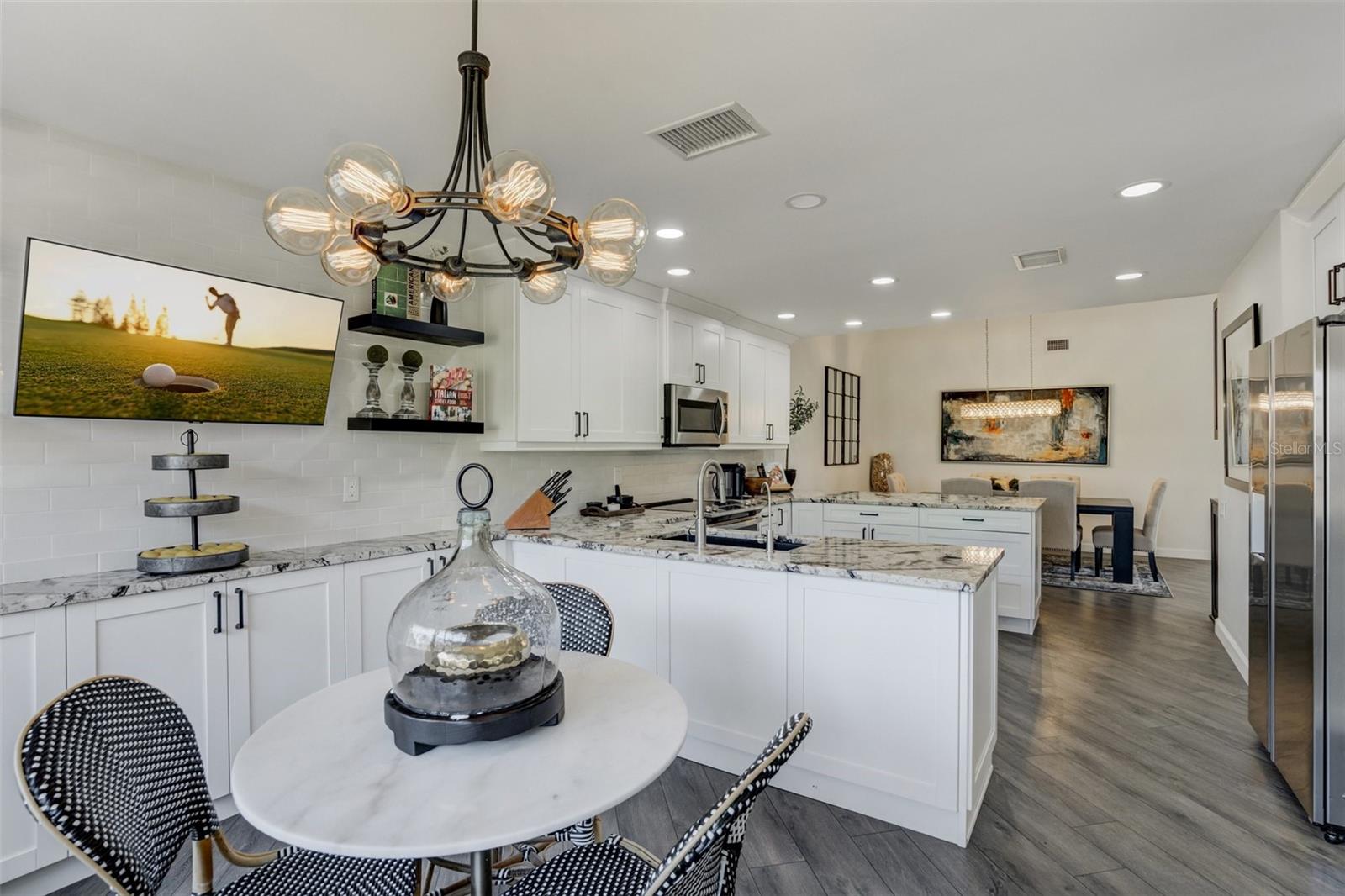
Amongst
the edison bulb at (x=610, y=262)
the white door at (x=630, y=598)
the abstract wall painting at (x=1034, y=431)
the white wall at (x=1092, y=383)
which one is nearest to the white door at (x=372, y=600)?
the white door at (x=630, y=598)

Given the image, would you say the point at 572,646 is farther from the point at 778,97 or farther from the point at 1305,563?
the point at 1305,563

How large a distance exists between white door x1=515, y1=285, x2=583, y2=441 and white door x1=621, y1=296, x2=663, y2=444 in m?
0.48

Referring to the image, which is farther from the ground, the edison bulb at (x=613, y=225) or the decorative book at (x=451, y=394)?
the edison bulb at (x=613, y=225)

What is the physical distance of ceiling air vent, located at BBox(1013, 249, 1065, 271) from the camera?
144 inches

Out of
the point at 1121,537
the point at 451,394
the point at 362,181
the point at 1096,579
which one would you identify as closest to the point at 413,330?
the point at 451,394

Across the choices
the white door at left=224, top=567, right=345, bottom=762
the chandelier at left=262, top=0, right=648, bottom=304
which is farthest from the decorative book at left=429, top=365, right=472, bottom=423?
the chandelier at left=262, top=0, right=648, bottom=304

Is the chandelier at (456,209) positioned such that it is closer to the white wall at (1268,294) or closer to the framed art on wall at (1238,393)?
the white wall at (1268,294)

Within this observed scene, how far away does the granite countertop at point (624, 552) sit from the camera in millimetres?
2137

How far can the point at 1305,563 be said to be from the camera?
2.26 m

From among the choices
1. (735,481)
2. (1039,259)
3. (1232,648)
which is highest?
(1039,259)

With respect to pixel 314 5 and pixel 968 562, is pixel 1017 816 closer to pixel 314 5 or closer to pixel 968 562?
pixel 968 562

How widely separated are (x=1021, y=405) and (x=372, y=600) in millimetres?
8187

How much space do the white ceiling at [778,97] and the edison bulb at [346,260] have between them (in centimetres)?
59

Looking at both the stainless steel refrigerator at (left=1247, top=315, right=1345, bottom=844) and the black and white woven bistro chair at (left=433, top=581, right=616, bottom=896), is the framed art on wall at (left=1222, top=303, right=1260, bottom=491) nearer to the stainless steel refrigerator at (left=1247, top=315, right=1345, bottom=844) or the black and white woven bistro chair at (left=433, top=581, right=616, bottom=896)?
the stainless steel refrigerator at (left=1247, top=315, right=1345, bottom=844)
